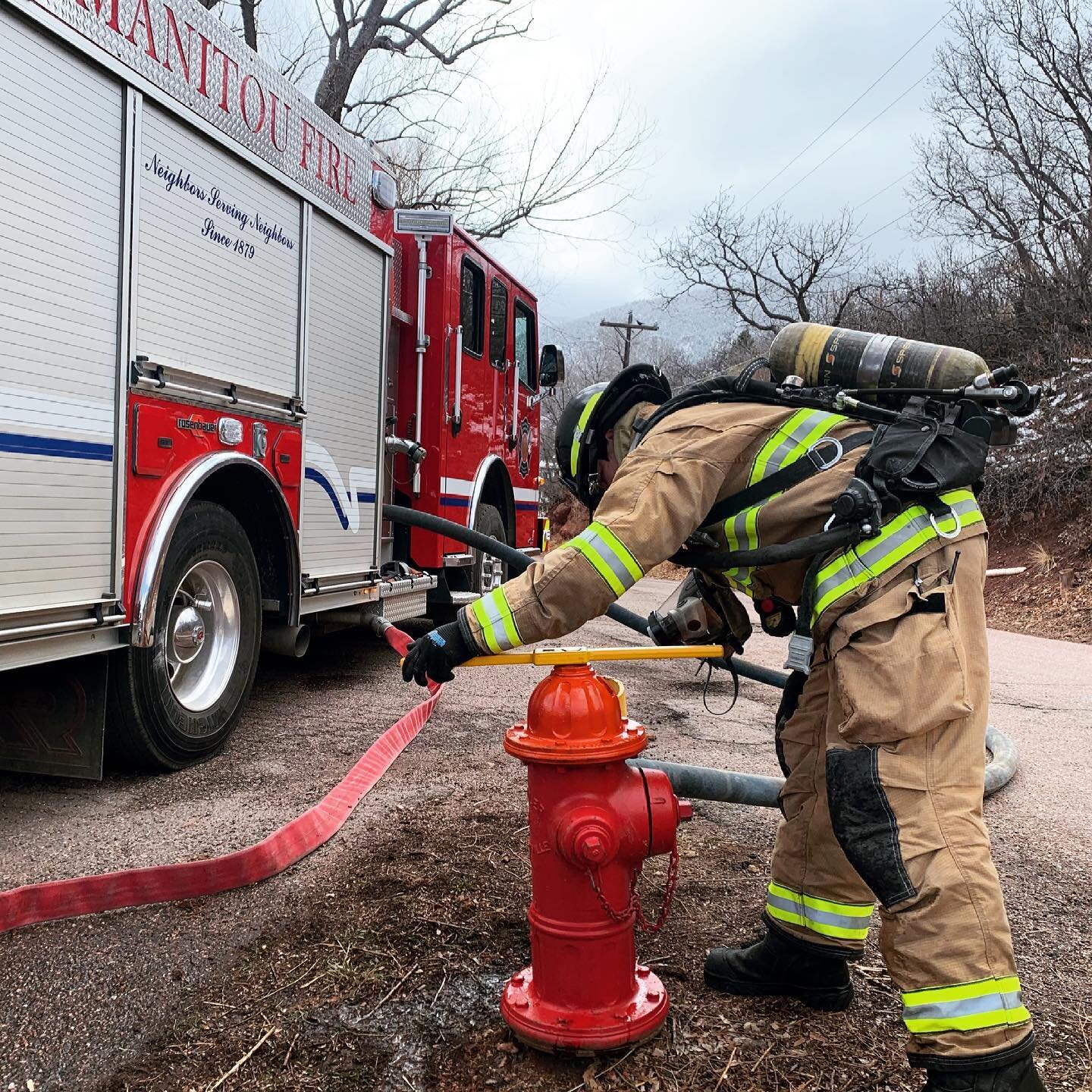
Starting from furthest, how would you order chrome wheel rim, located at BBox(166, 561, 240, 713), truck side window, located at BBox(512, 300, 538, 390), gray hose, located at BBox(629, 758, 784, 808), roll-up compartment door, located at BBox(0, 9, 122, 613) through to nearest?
truck side window, located at BBox(512, 300, 538, 390)
chrome wheel rim, located at BBox(166, 561, 240, 713)
roll-up compartment door, located at BBox(0, 9, 122, 613)
gray hose, located at BBox(629, 758, 784, 808)

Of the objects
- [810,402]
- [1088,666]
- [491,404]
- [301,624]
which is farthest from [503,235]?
[810,402]

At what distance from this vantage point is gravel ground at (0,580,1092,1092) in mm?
2035

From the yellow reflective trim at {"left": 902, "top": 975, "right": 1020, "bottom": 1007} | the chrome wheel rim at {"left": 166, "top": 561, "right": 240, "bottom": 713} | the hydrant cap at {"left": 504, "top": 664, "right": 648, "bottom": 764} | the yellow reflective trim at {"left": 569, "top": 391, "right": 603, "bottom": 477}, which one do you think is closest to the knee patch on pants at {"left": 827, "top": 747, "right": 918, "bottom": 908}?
the yellow reflective trim at {"left": 902, "top": 975, "right": 1020, "bottom": 1007}

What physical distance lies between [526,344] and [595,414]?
20.6 ft

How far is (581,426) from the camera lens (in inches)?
99.8

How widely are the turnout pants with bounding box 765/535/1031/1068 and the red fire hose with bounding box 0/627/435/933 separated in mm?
1186

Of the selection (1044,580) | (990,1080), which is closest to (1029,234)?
(1044,580)

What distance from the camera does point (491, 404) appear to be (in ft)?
24.5

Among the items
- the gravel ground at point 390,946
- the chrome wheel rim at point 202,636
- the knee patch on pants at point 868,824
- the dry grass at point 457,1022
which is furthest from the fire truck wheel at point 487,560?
the knee patch on pants at point 868,824

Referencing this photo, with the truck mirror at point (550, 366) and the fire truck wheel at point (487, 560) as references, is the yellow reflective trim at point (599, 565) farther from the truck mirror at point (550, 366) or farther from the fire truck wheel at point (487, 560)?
the truck mirror at point (550, 366)

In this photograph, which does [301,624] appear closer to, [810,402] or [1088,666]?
[810,402]

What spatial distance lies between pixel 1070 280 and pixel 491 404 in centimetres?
1421

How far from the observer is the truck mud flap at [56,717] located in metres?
3.54

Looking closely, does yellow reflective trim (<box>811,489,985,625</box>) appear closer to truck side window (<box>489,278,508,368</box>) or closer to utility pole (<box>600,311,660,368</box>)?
truck side window (<box>489,278,508,368</box>)
